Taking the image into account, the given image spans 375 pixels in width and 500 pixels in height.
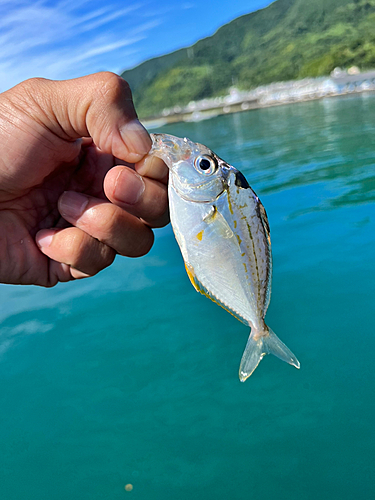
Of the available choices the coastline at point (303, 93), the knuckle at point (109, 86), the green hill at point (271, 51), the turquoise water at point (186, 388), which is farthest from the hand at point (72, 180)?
the green hill at point (271, 51)

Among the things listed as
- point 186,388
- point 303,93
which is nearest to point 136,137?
point 186,388

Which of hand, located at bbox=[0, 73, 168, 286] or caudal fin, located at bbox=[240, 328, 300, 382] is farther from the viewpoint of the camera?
hand, located at bbox=[0, 73, 168, 286]

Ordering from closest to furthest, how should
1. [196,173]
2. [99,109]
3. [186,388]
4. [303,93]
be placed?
A: [196,173]
[99,109]
[186,388]
[303,93]

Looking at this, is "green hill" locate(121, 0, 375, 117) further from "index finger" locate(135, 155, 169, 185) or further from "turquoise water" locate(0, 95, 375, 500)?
"index finger" locate(135, 155, 169, 185)

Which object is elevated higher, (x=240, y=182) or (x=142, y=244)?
(x=240, y=182)

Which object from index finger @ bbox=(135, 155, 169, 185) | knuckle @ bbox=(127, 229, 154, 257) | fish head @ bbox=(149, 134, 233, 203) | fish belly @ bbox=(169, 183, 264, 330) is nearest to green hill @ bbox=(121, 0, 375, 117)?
knuckle @ bbox=(127, 229, 154, 257)

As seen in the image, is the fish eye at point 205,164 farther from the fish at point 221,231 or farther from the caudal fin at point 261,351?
the caudal fin at point 261,351

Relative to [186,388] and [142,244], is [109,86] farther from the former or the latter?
[186,388]
